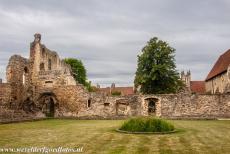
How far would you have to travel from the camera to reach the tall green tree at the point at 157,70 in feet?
113

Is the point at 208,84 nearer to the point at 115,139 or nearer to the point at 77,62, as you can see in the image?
the point at 77,62

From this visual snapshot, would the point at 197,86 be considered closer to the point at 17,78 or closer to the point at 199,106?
the point at 199,106

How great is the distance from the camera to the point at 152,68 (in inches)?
1359

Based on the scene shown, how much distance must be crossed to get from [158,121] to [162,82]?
20.4 meters

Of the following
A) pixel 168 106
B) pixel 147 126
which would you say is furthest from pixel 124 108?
pixel 147 126

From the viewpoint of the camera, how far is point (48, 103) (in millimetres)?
31250

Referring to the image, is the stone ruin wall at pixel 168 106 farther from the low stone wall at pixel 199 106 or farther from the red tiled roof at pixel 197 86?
the red tiled roof at pixel 197 86

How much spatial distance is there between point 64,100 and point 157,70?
1030cm

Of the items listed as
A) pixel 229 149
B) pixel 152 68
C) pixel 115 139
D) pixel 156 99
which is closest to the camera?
pixel 229 149

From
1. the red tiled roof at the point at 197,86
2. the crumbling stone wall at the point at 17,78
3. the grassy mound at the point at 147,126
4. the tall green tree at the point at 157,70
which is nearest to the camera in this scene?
the grassy mound at the point at 147,126

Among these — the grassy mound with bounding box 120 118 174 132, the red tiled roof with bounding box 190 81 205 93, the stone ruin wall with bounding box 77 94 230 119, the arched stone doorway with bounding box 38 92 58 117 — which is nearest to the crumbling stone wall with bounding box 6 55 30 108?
the arched stone doorway with bounding box 38 92 58 117

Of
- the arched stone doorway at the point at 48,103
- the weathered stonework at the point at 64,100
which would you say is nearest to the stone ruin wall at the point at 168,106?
the weathered stonework at the point at 64,100

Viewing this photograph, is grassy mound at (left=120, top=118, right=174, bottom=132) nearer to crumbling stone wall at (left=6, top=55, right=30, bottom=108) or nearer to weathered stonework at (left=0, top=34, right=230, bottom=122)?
weathered stonework at (left=0, top=34, right=230, bottom=122)

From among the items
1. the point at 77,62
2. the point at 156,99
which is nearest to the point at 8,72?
the point at 156,99
